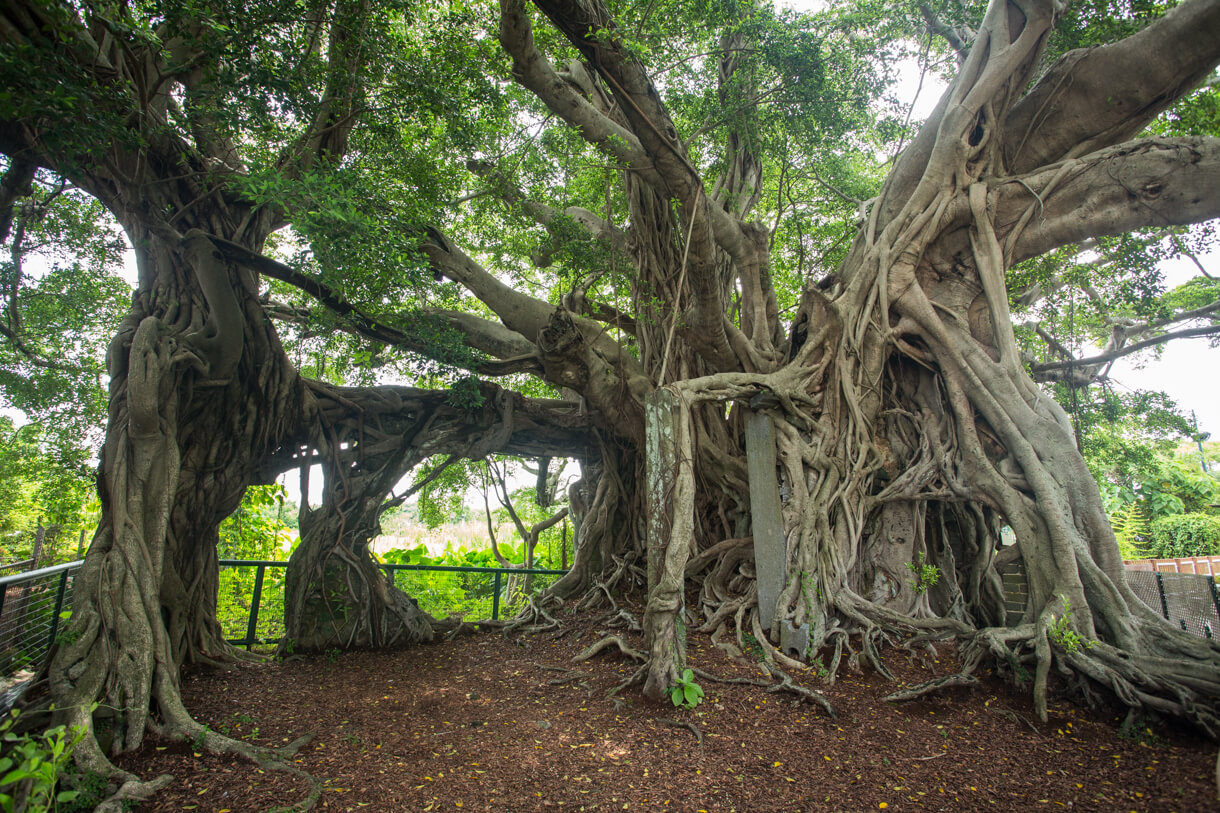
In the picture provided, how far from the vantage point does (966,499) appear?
13.8ft

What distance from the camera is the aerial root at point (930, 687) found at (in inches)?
127

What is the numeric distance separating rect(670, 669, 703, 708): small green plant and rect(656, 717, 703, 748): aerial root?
12 cm

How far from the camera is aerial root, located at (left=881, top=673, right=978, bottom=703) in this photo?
321 cm

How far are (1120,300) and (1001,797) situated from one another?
17.9ft

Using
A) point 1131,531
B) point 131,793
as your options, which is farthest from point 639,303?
point 1131,531

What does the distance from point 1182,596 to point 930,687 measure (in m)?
3.88

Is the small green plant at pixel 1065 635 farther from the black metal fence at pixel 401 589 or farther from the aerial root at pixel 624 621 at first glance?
the black metal fence at pixel 401 589

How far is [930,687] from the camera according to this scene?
324cm

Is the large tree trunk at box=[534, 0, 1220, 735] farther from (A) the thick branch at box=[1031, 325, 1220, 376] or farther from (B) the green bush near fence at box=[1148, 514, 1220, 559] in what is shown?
(B) the green bush near fence at box=[1148, 514, 1220, 559]

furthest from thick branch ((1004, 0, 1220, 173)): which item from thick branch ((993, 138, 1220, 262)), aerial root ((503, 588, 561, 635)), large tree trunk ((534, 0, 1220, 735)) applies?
aerial root ((503, 588, 561, 635))

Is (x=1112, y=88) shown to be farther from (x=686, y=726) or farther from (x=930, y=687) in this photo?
(x=686, y=726)

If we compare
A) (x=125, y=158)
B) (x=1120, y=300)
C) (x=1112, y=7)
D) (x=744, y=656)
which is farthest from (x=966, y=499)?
(x=125, y=158)

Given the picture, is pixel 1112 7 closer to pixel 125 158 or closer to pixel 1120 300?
pixel 1120 300

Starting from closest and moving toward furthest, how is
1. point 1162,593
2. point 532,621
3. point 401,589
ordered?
point 1162,593
point 532,621
point 401,589
